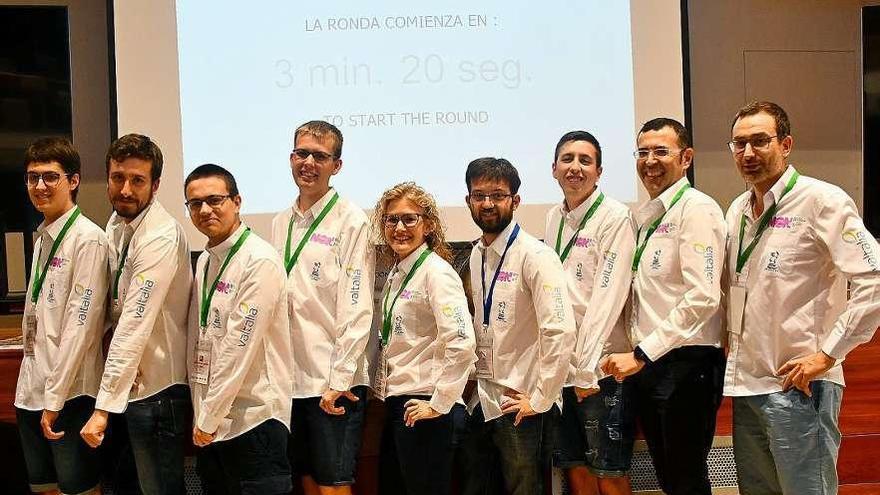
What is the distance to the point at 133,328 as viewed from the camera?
2.90 metres

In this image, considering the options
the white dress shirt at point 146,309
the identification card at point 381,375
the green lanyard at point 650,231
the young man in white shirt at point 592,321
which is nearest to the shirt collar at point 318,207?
the white dress shirt at point 146,309

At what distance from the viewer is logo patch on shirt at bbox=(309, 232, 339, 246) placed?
3.28 metres

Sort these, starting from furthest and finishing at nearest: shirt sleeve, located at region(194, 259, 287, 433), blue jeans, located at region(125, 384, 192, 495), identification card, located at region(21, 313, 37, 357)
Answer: identification card, located at region(21, 313, 37, 357), blue jeans, located at region(125, 384, 192, 495), shirt sleeve, located at region(194, 259, 287, 433)

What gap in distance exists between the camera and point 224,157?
430 cm

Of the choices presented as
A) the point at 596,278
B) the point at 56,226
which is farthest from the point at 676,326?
the point at 56,226

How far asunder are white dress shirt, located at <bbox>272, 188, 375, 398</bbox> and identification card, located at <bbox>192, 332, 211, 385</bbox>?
0.40 metres

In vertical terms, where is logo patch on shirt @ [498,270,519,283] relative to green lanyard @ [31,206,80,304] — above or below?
below

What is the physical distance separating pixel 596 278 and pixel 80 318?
186 cm

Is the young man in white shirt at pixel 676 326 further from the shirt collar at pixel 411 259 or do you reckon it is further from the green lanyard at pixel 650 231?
the shirt collar at pixel 411 259

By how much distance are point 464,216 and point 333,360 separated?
140 centimetres

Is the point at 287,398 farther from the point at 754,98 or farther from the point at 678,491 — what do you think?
the point at 754,98

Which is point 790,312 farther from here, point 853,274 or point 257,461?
point 257,461

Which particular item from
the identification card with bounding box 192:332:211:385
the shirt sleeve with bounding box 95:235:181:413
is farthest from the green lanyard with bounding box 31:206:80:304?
the identification card with bounding box 192:332:211:385

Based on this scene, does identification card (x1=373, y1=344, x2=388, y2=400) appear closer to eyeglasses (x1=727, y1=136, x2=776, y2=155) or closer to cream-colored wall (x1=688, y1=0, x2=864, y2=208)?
eyeglasses (x1=727, y1=136, x2=776, y2=155)
